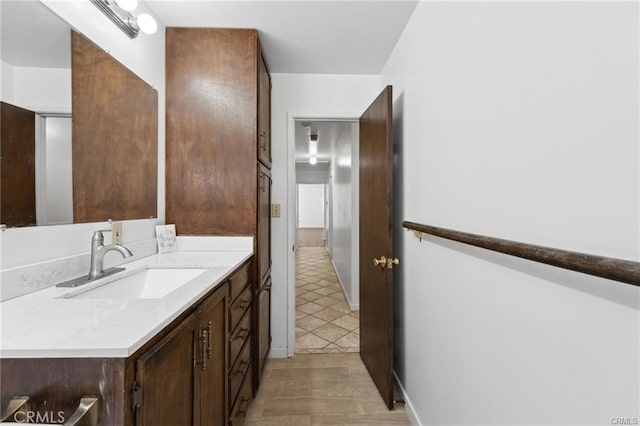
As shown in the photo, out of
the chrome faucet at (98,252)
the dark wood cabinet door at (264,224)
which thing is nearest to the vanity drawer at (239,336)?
the dark wood cabinet door at (264,224)

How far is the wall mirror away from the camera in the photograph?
34.7 inches

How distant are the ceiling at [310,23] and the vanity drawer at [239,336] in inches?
70.6

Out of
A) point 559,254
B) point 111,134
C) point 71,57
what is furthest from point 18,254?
point 559,254

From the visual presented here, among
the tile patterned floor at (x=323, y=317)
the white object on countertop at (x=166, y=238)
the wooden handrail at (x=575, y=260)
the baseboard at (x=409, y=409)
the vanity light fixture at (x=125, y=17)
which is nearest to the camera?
the wooden handrail at (x=575, y=260)

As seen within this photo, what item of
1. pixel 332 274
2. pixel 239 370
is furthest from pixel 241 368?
pixel 332 274

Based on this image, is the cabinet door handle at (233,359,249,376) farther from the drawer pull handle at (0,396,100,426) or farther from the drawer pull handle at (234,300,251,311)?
the drawer pull handle at (0,396,100,426)

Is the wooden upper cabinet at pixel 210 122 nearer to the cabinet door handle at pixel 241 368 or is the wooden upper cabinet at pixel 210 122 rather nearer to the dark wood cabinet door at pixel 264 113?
the dark wood cabinet door at pixel 264 113

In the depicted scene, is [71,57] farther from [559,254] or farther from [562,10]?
[559,254]

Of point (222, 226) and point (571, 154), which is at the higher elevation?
point (571, 154)

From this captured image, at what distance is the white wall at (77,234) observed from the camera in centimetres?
89

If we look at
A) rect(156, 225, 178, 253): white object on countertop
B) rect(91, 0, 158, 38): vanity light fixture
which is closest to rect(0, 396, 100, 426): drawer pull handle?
rect(156, 225, 178, 253): white object on countertop

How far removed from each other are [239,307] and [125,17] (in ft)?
5.06

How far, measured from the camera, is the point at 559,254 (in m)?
0.59

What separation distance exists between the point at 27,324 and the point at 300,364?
1.85 meters
